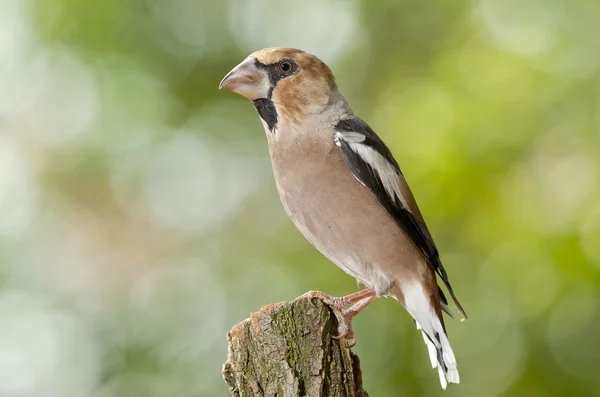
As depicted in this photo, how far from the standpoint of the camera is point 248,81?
464cm

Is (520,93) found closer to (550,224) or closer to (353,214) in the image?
(550,224)

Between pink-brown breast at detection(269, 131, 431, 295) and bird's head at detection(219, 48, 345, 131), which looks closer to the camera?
pink-brown breast at detection(269, 131, 431, 295)

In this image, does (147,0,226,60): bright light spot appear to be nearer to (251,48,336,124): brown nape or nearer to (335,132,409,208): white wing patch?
(251,48,336,124): brown nape

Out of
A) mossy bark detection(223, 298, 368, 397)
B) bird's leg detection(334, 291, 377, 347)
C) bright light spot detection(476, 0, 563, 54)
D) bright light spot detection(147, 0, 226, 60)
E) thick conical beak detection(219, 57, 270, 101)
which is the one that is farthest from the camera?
bright light spot detection(147, 0, 226, 60)

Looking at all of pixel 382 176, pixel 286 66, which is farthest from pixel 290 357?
pixel 286 66

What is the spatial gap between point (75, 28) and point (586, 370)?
22.9 feet

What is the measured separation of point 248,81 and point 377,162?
3.12 ft

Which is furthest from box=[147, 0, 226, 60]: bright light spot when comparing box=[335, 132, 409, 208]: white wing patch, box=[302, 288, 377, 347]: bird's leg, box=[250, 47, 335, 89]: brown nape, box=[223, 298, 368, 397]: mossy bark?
box=[223, 298, 368, 397]: mossy bark

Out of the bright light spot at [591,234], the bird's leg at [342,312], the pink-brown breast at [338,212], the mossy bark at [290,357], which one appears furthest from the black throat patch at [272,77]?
the bright light spot at [591,234]

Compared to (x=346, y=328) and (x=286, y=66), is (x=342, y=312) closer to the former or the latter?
(x=346, y=328)

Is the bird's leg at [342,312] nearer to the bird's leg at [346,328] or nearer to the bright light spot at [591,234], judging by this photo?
the bird's leg at [346,328]

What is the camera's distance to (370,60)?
9.02 m

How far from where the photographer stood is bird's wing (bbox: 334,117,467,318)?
14.9 ft

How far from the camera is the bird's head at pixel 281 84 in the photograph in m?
4.65
